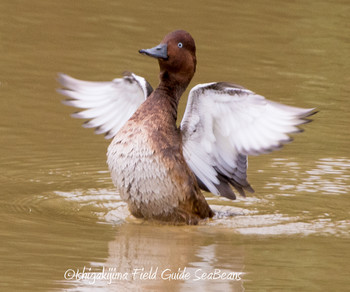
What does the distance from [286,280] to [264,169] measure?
3340mm

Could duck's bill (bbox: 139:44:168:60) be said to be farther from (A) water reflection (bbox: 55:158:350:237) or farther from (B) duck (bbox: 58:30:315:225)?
(A) water reflection (bbox: 55:158:350:237)

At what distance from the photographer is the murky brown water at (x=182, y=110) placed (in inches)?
267

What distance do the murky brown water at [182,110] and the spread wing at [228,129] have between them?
1.34 feet

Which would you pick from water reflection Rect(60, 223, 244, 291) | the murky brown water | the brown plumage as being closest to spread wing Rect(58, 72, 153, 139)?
the brown plumage

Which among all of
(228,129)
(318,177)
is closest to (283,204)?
(318,177)

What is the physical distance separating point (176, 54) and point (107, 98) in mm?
1015

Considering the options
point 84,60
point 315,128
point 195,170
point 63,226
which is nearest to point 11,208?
point 63,226

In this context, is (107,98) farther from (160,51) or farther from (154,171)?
(154,171)

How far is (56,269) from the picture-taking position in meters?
6.50

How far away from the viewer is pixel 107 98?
29.5ft

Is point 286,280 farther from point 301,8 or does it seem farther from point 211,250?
point 301,8

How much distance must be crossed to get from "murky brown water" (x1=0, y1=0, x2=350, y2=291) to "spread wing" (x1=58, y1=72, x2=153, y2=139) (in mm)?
587

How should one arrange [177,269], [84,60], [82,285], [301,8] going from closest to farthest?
1. [82,285]
2. [177,269]
3. [84,60]
4. [301,8]

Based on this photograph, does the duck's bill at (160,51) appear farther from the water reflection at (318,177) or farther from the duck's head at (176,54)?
the water reflection at (318,177)
